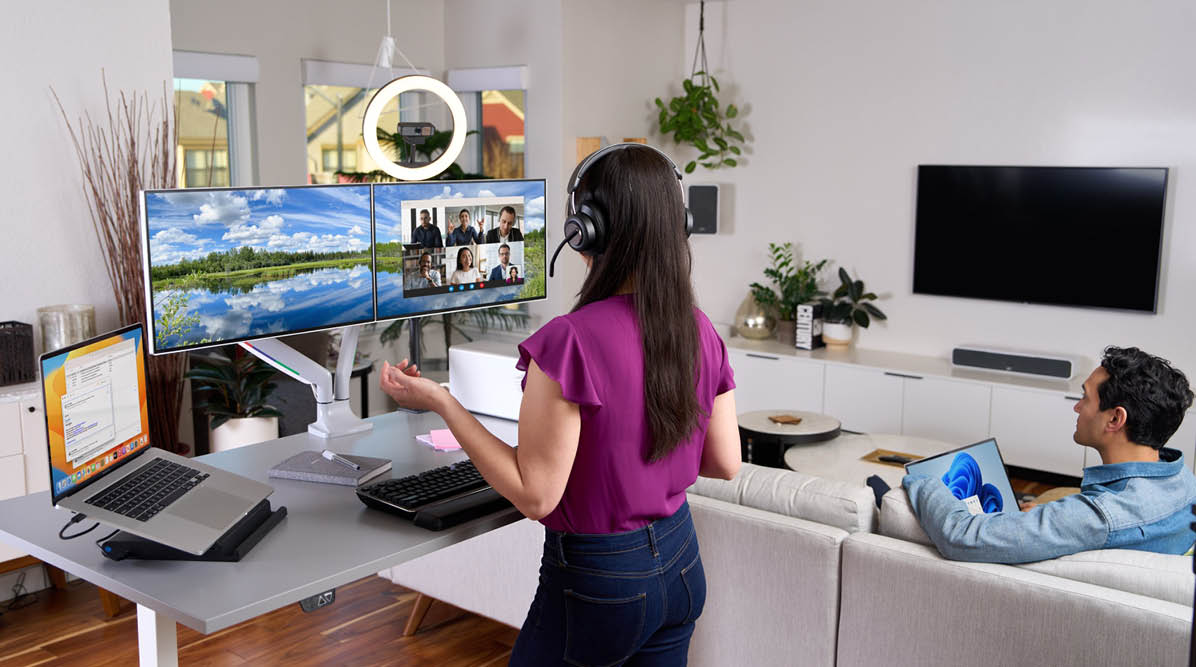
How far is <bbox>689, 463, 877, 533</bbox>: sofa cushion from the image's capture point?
2.36m

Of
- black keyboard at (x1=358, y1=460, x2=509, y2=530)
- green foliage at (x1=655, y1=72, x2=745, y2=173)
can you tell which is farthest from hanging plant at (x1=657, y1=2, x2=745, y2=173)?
black keyboard at (x1=358, y1=460, x2=509, y2=530)

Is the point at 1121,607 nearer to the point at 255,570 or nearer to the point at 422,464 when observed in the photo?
the point at 422,464

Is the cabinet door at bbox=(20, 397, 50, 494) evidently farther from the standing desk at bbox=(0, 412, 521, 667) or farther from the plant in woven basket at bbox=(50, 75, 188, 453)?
the standing desk at bbox=(0, 412, 521, 667)

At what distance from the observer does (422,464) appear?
2.26 meters

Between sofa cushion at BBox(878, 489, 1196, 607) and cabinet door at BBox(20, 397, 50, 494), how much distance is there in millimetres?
2995

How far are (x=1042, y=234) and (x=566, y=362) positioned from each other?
4495mm

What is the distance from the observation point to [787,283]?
6.11 metres

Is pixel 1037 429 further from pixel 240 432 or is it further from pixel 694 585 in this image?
pixel 694 585

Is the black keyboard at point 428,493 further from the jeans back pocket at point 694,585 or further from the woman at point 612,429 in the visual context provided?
the jeans back pocket at point 694,585

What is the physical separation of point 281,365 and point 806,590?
4.22 feet

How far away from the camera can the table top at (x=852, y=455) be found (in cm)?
383

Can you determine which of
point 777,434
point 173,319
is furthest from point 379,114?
point 777,434

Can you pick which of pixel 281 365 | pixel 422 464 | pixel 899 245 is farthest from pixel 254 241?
pixel 899 245

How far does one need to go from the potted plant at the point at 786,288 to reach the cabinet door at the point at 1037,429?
4.29 ft
